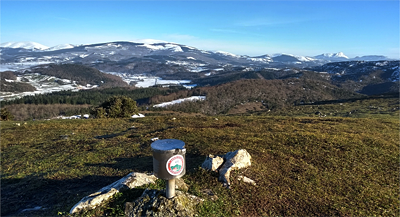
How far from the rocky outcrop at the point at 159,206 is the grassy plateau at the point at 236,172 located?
45cm

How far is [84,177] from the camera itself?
14.4 m

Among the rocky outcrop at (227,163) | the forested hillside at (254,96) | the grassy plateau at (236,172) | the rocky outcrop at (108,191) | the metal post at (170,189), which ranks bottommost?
the forested hillside at (254,96)

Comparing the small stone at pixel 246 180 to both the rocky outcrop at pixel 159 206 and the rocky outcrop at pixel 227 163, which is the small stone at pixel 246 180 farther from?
the rocky outcrop at pixel 159 206

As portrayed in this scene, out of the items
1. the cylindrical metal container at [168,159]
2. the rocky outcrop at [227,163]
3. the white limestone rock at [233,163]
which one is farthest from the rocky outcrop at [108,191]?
the white limestone rock at [233,163]

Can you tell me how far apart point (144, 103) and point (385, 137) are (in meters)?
167

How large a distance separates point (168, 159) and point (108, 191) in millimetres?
3954

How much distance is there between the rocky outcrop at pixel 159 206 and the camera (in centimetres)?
805

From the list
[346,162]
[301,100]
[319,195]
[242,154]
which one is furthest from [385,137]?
[301,100]

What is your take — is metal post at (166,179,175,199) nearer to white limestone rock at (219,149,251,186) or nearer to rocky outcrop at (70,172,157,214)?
rocky outcrop at (70,172,157,214)

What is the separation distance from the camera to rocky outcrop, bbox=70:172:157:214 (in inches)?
343

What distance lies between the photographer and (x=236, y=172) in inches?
514

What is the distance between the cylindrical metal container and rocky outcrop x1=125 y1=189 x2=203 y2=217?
1293 millimetres

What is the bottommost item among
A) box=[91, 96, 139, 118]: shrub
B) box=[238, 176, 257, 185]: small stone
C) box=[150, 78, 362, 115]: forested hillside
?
box=[150, 78, 362, 115]: forested hillside

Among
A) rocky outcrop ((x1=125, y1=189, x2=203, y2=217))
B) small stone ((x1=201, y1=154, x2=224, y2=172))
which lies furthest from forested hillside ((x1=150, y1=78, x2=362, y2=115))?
rocky outcrop ((x1=125, y1=189, x2=203, y2=217))
